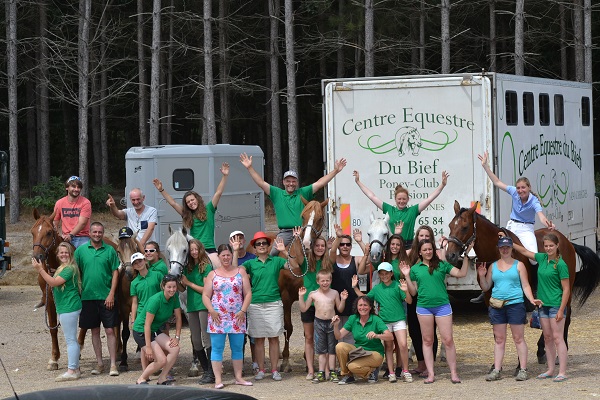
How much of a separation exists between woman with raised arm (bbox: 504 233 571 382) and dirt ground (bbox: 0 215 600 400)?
241 mm

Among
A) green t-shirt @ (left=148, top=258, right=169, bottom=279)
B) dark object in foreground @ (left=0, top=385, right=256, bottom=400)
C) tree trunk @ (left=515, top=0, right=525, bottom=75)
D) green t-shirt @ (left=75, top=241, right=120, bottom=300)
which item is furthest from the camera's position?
tree trunk @ (left=515, top=0, right=525, bottom=75)

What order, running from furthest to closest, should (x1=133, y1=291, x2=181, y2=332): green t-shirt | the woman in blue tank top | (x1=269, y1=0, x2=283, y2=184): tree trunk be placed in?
(x1=269, y1=0, x2=283, y2=184): tree trunk
(x1=133, y1=291, x2=181, y2=332): green t-shirt
the woman in blue tank top

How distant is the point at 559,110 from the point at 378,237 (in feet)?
20.2

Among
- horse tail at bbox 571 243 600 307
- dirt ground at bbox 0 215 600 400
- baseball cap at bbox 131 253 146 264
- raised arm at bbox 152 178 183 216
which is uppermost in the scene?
raised arm at bbox 152 178 183 216

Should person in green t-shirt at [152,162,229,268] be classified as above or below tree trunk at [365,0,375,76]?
below

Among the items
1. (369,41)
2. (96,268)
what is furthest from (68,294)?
(369,41)

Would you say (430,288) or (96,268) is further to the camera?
(96,268)

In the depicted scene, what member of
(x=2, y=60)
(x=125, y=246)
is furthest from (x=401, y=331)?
(x=2, y=60)

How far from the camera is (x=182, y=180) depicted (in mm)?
17844

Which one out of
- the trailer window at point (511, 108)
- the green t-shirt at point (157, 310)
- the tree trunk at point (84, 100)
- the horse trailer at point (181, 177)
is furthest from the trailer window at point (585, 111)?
the tree trunk at point (84, 100)

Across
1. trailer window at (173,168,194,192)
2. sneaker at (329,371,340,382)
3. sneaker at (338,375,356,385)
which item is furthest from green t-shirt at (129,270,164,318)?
trailer window at (173,168,194,192)

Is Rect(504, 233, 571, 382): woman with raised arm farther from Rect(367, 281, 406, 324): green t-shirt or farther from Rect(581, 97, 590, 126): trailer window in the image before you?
Rect(581, 97, 590, 126): trailer window

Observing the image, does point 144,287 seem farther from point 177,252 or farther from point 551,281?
point 551,281

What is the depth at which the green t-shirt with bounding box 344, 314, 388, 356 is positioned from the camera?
34.4 ft
